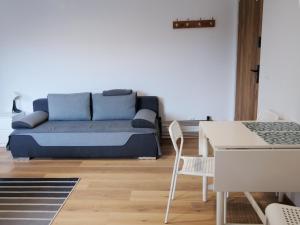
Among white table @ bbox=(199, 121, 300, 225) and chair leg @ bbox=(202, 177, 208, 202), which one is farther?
chair leg @ bbox=(202, 177, 208, 202)

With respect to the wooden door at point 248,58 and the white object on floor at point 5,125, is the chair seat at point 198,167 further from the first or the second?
the white object on floor at point 5,125

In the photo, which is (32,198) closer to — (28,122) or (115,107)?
(28,122)

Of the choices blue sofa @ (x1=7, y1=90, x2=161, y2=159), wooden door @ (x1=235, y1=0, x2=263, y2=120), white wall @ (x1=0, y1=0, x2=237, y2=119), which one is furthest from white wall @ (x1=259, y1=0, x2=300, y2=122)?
blue sofa @ (x1=7, y1=90, x2=161, y2=159)

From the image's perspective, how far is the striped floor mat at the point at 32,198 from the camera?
7.89ft

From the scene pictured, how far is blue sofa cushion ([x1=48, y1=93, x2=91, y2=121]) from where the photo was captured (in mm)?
4055

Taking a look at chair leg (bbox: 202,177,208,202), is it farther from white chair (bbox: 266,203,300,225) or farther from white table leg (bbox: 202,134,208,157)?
Answer: white chair (bbox: 266,203,300,225)

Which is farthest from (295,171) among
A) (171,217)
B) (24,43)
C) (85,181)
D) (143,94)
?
(24,43)

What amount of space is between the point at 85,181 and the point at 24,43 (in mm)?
2497

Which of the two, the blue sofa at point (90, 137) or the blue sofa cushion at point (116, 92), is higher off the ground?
the blue sofa cushion at point (116, 92)

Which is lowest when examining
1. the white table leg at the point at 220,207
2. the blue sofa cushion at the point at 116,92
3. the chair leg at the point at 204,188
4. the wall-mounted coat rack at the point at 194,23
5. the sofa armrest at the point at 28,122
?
the chair leg at the point at 204,188

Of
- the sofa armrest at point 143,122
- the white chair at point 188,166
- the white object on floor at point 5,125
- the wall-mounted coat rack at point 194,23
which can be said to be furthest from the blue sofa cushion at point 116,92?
the white chair at point 188,166

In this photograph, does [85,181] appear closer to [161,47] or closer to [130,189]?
[130,189]

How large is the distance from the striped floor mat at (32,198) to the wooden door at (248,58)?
2.23 metres

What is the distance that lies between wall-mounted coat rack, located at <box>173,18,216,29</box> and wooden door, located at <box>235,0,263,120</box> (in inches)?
17.4
